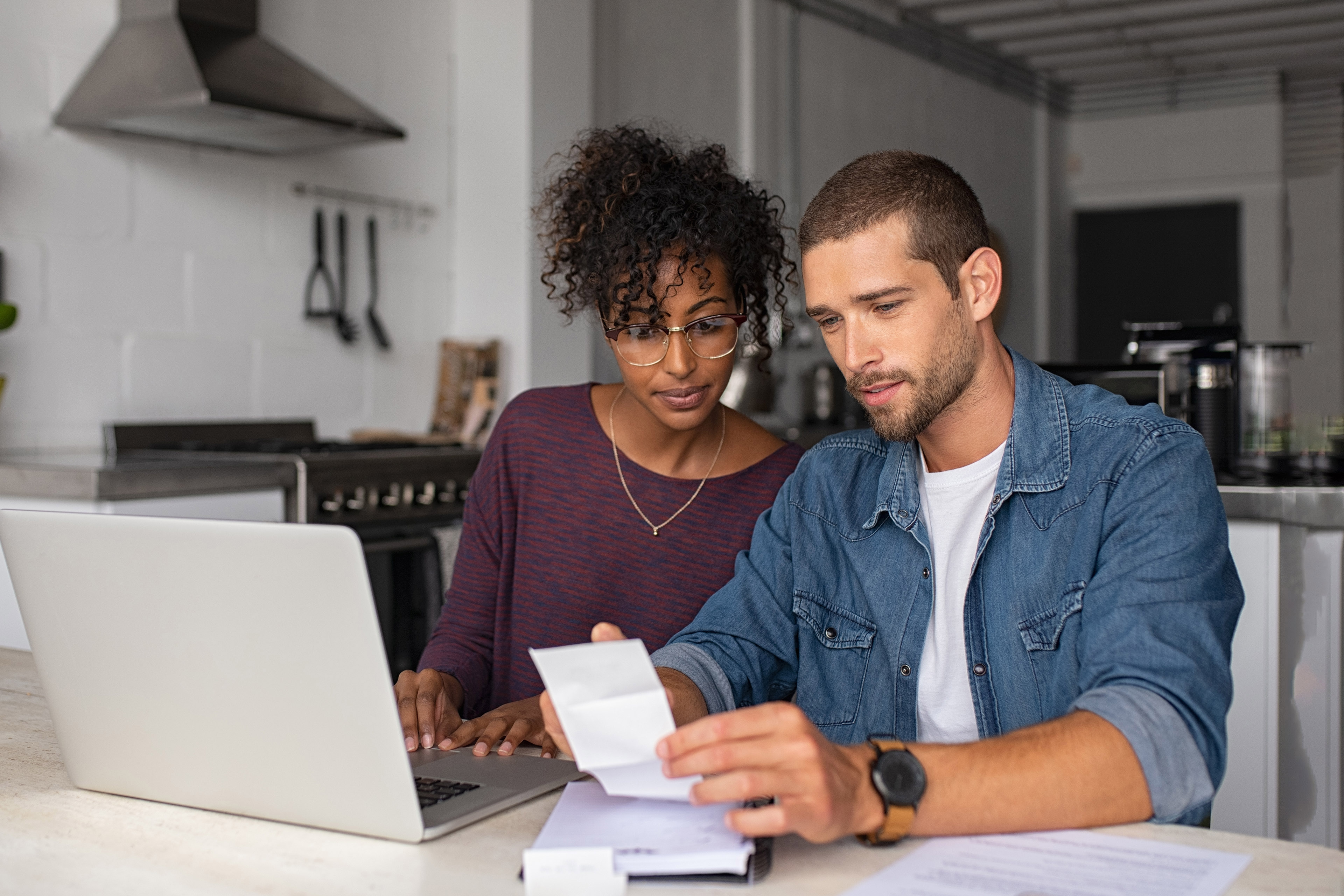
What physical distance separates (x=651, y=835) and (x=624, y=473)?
0.86 m

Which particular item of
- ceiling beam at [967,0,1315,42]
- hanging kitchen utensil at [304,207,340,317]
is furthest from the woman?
ceiling beam at [967,0,1315,42]

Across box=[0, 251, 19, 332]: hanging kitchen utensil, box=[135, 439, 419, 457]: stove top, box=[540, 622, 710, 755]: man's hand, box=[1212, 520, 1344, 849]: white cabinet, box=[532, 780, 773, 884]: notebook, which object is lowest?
box=[1212, 520, 1344, 849]: white cabinet

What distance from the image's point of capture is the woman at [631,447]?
156 cm

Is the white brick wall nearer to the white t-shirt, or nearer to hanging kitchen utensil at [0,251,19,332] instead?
hanging kitchen utensil at [0,251,19,332]

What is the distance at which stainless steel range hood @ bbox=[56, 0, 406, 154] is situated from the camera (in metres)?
2.66

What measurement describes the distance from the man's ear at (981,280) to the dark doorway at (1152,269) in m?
6.36

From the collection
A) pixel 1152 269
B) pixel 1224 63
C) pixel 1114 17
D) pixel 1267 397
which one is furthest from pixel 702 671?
pixel 1152 269

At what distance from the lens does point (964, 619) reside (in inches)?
50.8

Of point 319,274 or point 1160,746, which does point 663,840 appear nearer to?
point 1160,746

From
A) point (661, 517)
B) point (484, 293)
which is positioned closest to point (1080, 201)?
point (484, 293)

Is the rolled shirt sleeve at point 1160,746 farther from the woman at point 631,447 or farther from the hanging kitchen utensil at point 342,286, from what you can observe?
the hanging kitchen utensil at point 342,286

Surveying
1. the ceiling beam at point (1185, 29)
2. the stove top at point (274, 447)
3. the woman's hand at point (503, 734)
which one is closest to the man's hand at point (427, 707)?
the woman's hand at point (503, 734)

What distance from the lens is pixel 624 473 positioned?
1695mm

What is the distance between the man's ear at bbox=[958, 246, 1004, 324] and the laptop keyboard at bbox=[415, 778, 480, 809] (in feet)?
2.35
